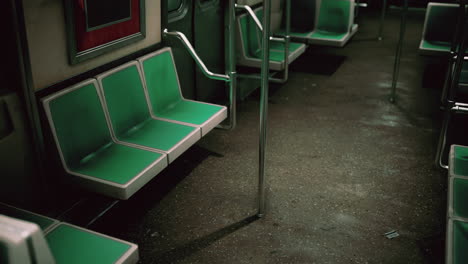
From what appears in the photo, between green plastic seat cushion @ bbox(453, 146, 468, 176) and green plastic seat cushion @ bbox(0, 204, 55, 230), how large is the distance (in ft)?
7.64

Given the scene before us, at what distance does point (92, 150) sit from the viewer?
3.02 m

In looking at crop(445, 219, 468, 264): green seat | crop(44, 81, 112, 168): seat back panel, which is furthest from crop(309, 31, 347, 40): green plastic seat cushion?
crop(445, 219, 468, 264): green seat

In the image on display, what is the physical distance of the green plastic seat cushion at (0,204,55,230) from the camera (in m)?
2.23

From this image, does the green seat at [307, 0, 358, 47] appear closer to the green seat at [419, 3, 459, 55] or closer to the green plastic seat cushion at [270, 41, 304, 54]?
the green plastic seat cushion at [270, 41, 304, 54]

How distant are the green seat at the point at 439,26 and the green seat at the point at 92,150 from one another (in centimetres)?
415

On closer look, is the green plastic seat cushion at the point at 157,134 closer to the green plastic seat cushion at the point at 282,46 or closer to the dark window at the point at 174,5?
the dark window at the point at 174,5

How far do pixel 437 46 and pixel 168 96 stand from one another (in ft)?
12.2

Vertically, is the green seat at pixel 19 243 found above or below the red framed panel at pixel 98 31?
below

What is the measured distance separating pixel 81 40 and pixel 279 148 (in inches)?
77.8

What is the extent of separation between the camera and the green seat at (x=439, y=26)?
5789mm

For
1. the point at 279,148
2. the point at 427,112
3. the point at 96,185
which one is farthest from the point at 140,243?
the point at 427,112

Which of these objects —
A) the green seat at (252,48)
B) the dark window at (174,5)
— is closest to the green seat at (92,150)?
the dark window at (174,5)

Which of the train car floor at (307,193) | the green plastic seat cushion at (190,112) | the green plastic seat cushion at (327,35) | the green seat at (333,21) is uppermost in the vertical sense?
the green seat at (333,21)

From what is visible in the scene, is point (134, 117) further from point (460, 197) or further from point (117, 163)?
point (460, 197)
